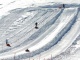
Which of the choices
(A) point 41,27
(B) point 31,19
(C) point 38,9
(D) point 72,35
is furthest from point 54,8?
(D) point 72,35

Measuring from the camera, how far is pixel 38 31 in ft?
109

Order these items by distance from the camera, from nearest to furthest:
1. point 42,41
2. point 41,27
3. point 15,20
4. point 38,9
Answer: point 42,41 < point 41,27 < point 15,20 < point 38,9

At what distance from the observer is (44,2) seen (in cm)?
4597

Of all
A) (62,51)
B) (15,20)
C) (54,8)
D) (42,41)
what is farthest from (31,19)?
(62,51)

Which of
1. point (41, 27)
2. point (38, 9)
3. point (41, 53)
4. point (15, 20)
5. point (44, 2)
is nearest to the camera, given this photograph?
point (41, 53)

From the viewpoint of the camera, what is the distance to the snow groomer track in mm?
27891

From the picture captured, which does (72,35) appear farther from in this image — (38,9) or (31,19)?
(38,9)

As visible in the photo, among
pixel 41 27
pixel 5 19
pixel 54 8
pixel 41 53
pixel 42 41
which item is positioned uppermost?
pixel 54 8

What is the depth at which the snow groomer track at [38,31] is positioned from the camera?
91.5 feet

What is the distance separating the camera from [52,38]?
31188mm

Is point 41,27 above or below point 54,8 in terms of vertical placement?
below

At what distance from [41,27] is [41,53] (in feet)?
24.3

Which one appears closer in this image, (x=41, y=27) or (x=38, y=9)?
(x=41, y=27)

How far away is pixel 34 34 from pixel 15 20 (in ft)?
20.7
